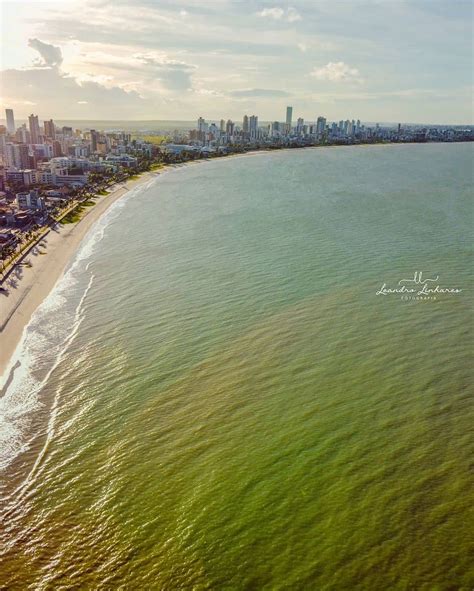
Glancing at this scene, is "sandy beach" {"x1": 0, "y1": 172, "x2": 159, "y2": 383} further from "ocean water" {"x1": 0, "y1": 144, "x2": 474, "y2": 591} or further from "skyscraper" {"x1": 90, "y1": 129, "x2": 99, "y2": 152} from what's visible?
"skyscraper" {"x1": 90, "y1": 129, "x2": 99, "y2": 152}

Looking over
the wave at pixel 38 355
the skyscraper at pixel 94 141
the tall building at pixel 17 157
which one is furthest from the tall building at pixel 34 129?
the wave at pixel 38 355

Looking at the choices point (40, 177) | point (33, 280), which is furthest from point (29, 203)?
point (40, 177)

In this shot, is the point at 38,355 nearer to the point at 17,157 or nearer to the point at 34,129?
the point at 17,157

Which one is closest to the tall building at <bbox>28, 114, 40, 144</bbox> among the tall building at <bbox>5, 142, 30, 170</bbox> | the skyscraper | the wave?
the skyscraper

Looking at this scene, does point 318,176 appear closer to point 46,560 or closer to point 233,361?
point 233,361

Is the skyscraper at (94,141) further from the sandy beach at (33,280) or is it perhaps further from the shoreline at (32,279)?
the sandy beach at (33,280)
